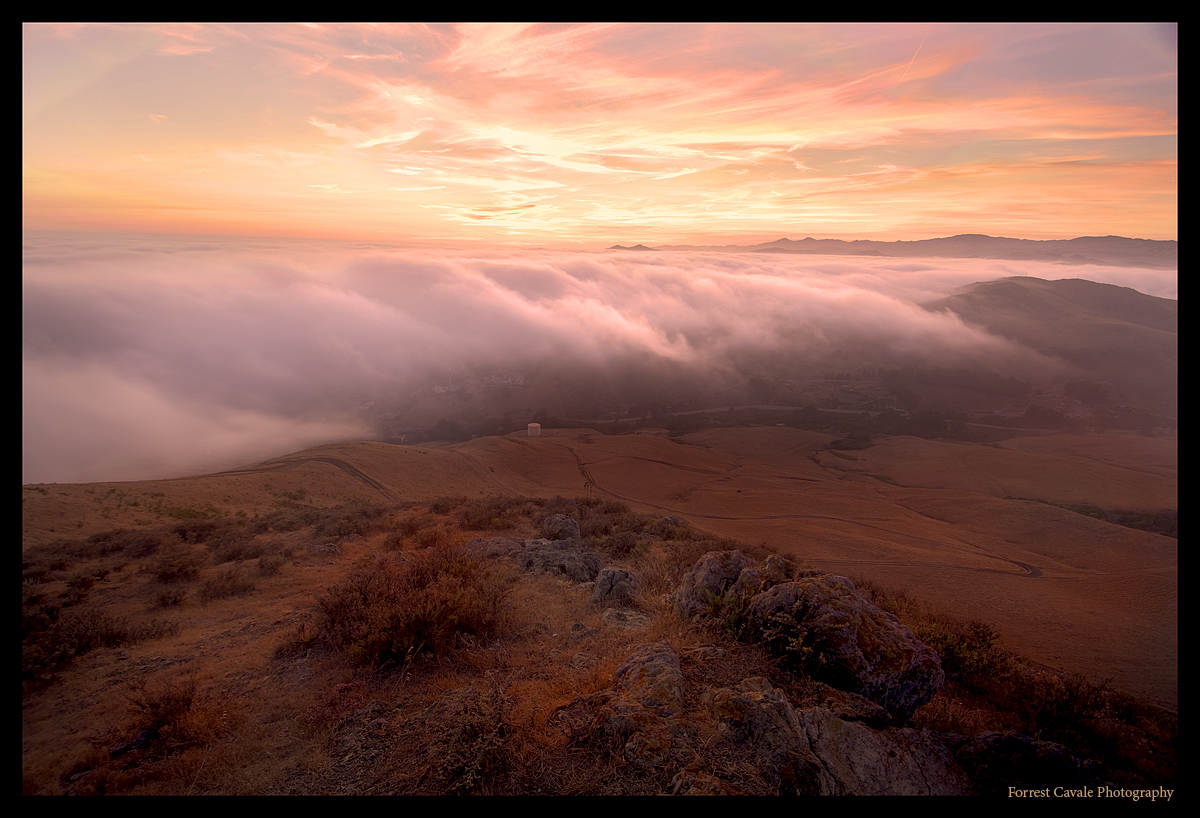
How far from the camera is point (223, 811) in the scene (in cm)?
217

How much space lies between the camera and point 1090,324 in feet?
339

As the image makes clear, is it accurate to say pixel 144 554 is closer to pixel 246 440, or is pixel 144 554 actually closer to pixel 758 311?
pixel 246 440

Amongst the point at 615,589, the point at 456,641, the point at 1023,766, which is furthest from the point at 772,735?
the point at 615,589

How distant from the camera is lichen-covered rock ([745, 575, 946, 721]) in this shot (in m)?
Result: 4.11

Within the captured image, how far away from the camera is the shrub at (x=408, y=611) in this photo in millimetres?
4879

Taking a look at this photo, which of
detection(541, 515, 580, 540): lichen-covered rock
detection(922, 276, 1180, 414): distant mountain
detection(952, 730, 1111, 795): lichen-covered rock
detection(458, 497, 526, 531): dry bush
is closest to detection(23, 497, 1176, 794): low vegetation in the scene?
detection(952, 730, 1111, 795): lichen-covered rock

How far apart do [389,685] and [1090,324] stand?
150 meters

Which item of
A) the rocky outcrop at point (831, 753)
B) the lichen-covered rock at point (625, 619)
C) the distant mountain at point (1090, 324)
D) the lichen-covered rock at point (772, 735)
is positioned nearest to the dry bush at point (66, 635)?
the lichen-covered rock at point (625, 619)

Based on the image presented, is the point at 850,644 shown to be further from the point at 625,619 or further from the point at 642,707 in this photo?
the point at 625,619

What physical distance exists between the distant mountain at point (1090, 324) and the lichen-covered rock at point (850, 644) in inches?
3741

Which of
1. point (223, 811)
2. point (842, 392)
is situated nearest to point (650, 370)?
point (842, 392)

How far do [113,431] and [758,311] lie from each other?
151551 mm

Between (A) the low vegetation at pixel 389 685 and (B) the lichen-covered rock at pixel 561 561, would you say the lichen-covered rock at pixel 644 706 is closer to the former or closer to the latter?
(A) the low vegetation at pixel 389 685

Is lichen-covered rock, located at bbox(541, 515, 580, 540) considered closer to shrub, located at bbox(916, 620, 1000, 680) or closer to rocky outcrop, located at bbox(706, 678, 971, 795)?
shrub, located at bbox(916, 620, 1000, 680)
